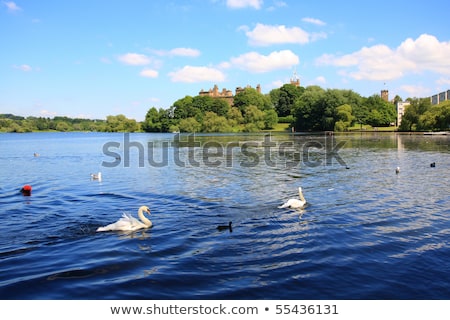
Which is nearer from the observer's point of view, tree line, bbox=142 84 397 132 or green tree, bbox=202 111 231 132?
tree line, bbox=142 84 397 132

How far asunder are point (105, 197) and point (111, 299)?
1364 centimetres

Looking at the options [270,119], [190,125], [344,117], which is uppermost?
[270,119]

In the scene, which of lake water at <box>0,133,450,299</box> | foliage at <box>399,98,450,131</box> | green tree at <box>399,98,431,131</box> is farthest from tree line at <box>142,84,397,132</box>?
lake water at <box>0,133,450,299</box>

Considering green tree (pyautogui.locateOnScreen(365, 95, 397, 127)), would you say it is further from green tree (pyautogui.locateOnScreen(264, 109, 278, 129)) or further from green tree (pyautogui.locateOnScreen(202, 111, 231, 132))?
green tree (pyautogui.locateOnScreen(202, 111, 231, 132))

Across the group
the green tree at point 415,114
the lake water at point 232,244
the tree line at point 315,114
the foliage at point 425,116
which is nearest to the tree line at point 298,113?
the tree line at point 315,114

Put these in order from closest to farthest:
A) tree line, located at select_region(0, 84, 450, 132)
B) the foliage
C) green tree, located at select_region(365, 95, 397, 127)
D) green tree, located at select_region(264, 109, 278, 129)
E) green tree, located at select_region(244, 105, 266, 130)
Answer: the foliage
tree line, located at select_region(0, 84, 450, 132)
green tree, located at select_region(365, 95, 397, 127)
green tree, located at select_region(244, 105, 266, 130)
green tree, located at select_region(264, 109, 278, 129)

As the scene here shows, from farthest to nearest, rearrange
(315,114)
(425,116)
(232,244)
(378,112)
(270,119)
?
(270,119) < (378,112) < (315,114) < (425,116) < (232,244)

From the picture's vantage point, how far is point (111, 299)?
8656 millimetres

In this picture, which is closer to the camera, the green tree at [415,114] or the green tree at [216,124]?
the green tree at [415,114]

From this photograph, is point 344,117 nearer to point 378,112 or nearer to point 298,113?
point 378,112

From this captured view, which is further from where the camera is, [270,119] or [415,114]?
[270,119]

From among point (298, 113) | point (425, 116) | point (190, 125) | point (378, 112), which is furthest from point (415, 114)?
point (190, 125)

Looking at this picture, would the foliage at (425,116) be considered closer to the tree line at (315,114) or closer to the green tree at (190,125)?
the tree line at (315,114)
